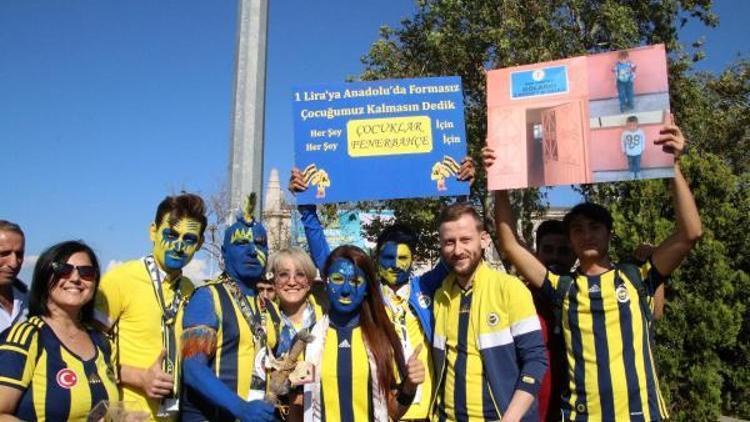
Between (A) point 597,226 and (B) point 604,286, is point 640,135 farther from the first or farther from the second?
(B) point 604,286

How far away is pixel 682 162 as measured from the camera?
958cm

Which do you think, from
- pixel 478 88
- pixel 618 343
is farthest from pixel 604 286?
pixel 478 88

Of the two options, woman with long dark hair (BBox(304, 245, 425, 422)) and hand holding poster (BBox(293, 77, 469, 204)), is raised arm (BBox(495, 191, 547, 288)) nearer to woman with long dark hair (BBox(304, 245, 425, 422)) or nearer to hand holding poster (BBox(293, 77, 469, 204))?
hand holding poster (BBox(293, 77, 469, 204))

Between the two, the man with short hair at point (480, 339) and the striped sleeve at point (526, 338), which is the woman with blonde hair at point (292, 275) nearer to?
the man with short hair at point (480, 339)

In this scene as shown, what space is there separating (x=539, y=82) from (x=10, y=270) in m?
4.14

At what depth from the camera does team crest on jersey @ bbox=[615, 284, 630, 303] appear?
13.5 feet

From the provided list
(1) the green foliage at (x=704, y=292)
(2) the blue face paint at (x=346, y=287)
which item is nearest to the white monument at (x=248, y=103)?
(2) the blue face paint at (x=346, y=287)

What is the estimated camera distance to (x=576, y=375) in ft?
13.6

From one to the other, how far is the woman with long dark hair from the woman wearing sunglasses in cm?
121

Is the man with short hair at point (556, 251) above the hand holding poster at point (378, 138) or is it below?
below

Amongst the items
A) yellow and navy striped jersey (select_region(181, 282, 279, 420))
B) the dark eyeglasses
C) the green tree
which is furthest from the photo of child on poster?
the green tree

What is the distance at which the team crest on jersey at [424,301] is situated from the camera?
176 inches

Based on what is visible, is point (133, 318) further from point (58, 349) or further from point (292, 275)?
point (292, 275)

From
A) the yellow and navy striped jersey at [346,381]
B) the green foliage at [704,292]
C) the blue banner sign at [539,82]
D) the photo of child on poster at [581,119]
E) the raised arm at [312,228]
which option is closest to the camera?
the yellow and navy striped jersey at [346,381]
